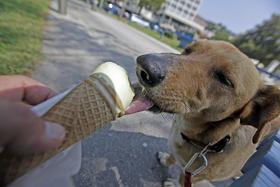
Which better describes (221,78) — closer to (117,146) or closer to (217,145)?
(217,145)

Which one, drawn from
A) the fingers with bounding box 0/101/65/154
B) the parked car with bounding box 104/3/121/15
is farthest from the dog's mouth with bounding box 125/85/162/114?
the parked car with bounding box 104/3/121/15

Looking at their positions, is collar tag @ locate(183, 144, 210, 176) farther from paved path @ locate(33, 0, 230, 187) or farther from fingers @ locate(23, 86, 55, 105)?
fingers @ locate(23, 86, 55, 105)

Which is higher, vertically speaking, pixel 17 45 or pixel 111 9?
pixel 17 45

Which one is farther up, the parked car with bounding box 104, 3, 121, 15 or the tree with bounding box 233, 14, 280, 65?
the tree with bounding box 233, 14, 280, 65

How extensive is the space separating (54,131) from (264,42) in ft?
133

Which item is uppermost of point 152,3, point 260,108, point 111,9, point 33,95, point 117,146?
point 260,108

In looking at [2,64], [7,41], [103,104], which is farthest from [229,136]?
[7,41]

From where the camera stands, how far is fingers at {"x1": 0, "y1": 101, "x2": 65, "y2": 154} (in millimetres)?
973

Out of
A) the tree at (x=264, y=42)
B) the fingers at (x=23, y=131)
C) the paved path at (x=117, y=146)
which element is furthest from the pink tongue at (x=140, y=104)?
the tree at (x=264, y=42)

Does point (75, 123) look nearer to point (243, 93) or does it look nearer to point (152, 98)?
point (152, 98)

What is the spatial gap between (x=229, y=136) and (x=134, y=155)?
4.44 feet

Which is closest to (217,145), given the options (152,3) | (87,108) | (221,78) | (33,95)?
(221,78)

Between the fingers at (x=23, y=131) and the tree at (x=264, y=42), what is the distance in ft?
117

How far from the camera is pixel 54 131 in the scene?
1120 mm
